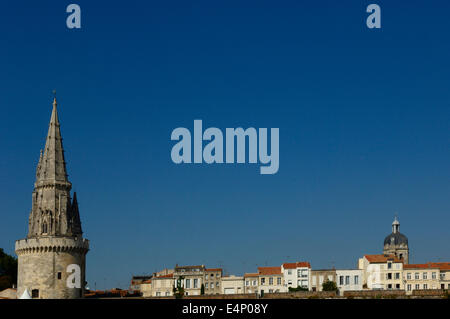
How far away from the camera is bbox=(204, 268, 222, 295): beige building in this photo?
388ft

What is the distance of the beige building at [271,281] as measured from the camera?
382 feet

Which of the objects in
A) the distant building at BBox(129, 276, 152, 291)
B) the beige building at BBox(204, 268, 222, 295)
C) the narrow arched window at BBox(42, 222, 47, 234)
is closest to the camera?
the narrow arched window at BBox(42, 222, 47, 234)

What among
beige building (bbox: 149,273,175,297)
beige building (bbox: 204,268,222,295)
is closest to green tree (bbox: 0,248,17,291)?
beige building (bbox: 149,273,175,297)

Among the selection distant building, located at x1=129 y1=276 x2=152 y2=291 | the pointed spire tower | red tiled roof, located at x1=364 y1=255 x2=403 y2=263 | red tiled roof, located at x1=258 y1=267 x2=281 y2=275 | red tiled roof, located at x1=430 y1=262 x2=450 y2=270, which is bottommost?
distant building, located at x1=129 y1=276 x2=152 y2=291

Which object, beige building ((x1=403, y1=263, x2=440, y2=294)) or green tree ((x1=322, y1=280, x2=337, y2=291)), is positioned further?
beige building ((x1=403, y1=263, x2=440, y2=294))

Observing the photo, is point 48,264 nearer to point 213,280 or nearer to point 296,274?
point 213,280

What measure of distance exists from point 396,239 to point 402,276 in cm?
3259

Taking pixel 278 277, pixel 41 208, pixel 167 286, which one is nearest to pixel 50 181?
pixel 41 208

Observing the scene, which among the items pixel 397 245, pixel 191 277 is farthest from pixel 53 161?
pixel 397 245

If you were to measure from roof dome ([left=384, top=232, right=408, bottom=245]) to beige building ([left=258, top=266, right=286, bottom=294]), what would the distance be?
3878cm

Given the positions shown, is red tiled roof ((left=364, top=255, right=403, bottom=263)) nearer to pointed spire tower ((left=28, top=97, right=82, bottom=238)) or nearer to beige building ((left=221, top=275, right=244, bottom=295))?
beige building ((left=221, top=275, right=244, bottom=295))
